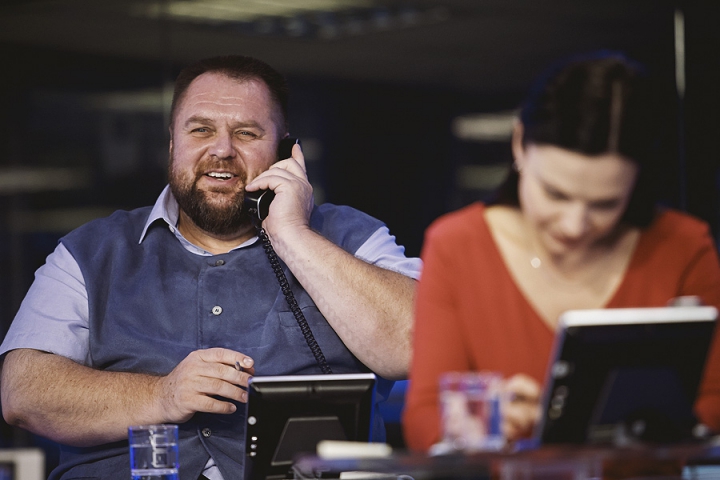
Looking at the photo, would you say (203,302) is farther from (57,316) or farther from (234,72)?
(234,72)

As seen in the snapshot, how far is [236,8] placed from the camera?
466cm

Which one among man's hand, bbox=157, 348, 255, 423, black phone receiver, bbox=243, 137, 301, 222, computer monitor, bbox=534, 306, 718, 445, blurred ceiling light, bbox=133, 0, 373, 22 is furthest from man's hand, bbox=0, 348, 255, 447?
blurred ceiling light, bbox=133, 0, 373, 22

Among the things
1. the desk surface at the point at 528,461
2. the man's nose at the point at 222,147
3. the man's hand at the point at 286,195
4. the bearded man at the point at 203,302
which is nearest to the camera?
the desk surface at the point at 528,461

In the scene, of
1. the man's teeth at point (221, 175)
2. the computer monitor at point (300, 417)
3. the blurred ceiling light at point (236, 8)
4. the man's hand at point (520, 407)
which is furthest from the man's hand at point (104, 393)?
the blurred ceiling light at point (236, 8)

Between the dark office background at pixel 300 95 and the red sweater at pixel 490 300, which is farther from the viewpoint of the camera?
the dark office background at pixel 300 95

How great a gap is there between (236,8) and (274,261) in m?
2.30

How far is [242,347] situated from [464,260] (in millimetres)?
1121

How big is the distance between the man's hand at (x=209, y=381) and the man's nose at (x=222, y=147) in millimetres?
665

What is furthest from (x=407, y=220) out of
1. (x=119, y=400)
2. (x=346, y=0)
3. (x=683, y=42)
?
(x=119, y=400)

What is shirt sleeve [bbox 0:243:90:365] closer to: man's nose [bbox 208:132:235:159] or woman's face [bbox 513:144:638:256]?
man's nose [bbox 208:132:235:159]

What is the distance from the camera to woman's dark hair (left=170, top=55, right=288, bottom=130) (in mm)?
2871

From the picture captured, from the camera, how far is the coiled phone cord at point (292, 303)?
255 cm

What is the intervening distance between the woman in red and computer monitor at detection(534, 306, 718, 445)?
0.32 ft

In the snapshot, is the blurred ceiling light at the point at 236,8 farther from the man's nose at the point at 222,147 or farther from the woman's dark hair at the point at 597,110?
the woman's dark hair at the point at 597,110
